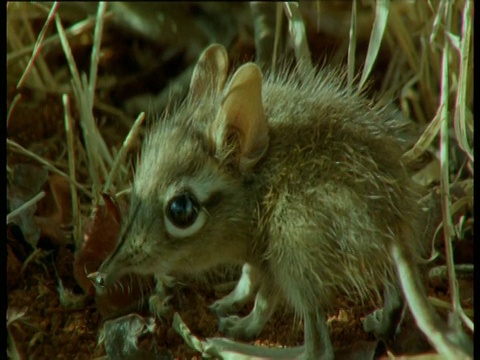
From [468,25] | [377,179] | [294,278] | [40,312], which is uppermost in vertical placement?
[468,25]

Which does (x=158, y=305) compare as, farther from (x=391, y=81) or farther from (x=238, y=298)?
(x=391, y=81)

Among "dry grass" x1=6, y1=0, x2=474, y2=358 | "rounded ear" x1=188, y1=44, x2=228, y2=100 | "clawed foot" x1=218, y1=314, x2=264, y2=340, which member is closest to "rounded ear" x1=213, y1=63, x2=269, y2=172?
"rounded ear" x1=188, y1=44, x2=228, y2=100

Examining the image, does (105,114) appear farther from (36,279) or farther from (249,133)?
(249,133)

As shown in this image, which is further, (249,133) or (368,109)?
(368,109)

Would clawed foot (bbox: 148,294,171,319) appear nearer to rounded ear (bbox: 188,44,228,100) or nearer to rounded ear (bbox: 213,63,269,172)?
rounded ear (bbox: 213,63,269,172)

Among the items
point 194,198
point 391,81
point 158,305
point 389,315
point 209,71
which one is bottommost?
point 158,305

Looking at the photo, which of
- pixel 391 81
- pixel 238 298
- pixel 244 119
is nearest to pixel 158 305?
pixel 238 298

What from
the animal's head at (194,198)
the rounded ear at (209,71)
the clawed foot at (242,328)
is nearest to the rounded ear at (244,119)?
the animal's head at (194,198)

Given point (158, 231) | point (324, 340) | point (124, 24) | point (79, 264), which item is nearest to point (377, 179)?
point (324, 340)
